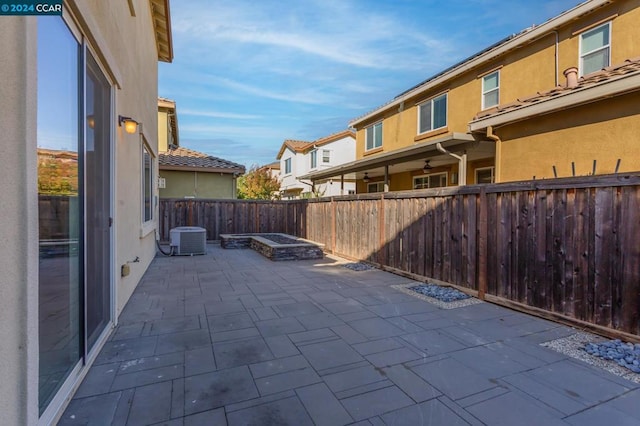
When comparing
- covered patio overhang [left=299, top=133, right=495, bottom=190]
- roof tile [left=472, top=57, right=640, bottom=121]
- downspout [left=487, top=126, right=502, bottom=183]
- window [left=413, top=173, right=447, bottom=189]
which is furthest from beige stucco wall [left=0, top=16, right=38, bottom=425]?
window [left=413, top=173, right=447, bottom=189]

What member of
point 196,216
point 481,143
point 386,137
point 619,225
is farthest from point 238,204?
point 619,225

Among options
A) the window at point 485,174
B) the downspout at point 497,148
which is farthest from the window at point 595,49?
the window at point 485,174

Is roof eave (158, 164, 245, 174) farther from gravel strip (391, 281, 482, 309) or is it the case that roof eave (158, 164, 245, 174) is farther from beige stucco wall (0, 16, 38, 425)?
beige stucco wall (0, 16, 38, 425)

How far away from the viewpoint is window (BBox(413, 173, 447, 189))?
11906 mm

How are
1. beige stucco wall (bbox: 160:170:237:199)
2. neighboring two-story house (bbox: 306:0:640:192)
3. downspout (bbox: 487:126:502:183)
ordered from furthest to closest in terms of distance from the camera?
beige stucco wall (bbox: 160:170:237:199) < downspout (bbox: 487:126:502:183) < neighboring two-story house (bbox: 306:0:640:192)

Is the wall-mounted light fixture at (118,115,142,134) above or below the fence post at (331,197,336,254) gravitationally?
above

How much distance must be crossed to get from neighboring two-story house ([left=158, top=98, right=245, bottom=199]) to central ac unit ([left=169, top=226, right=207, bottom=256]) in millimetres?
4764

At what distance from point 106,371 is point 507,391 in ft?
9.94

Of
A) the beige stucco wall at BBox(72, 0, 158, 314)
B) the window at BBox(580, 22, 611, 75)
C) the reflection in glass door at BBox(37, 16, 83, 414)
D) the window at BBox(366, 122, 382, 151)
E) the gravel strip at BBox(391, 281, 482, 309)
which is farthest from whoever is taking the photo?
the window at BBox(366, 122, 382, 151)

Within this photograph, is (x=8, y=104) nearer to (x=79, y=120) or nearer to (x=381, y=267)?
(x=79, y=120)

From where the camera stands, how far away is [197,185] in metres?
13.6

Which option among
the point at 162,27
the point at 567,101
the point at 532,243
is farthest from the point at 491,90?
the point at 162,27

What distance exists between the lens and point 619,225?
333 centimetres

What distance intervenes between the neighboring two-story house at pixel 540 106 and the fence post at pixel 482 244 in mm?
3232
